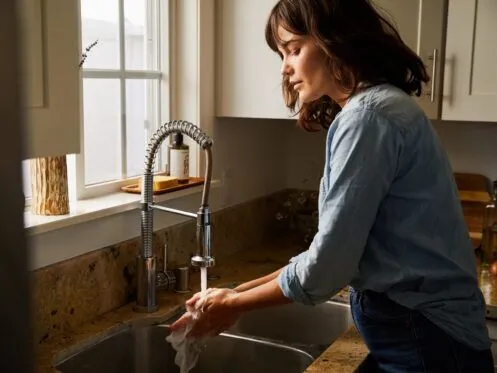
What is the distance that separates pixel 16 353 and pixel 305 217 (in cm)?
236

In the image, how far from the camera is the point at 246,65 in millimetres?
2143

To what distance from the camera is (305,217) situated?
2.63 m

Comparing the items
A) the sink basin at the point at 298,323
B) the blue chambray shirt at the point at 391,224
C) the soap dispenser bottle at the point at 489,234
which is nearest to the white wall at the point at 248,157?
the sink basin at the point at 298,323

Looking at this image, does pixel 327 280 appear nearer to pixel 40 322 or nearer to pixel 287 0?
pixel 287 0

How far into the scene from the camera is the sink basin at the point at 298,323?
1.93 meters

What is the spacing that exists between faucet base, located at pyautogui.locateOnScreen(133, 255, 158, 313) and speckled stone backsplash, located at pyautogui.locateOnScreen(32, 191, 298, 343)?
57mm

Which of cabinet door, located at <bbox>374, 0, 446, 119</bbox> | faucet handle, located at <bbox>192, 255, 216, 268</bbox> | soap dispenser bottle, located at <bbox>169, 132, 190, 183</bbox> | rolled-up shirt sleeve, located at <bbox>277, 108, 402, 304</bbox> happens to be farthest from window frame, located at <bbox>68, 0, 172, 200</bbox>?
rolled-up shirt sleeve, located at <bbox>277, 108, 402, 304</bbox>

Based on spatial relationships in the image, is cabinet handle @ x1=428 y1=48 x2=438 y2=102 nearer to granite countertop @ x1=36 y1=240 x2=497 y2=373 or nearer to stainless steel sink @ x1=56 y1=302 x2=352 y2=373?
granite countertop @ x1=36 y1=240 x2=497 y2=373

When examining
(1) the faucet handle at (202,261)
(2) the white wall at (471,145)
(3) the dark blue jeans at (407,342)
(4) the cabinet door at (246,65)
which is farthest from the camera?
(2) the white wall at (471,145)

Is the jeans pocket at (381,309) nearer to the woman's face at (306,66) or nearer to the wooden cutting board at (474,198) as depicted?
the woman's face at (306,66)

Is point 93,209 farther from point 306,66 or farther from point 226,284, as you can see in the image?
point 306,66

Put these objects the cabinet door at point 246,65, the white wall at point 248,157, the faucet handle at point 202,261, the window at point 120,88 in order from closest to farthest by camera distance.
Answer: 1. the faucet handle at point 202,261
2. the window at point 120,88
3. the cabinet door at point 246,65
4. the white wall at point 248,157

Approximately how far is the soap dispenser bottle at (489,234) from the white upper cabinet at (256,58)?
1.48ft

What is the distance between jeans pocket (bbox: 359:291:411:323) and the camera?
1.17 m
